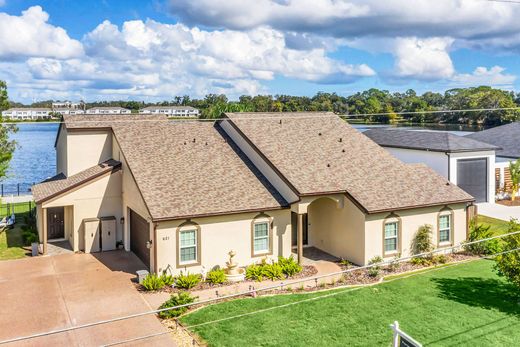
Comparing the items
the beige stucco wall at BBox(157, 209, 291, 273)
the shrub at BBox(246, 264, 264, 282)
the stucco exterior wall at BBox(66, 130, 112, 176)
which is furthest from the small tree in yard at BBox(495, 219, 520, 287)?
the stucco exterior wall at BBox(66, 130, 112, 176)

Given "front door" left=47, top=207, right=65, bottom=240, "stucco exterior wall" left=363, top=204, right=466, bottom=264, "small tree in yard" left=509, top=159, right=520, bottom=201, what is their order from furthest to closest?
"small tree in yard" left=509, top=159, right=520, bottom=201, "front door" left=47, top=207, right=65, bottom=240, "stucco exterior wall" left=363, top=204, right=466, bottom=264

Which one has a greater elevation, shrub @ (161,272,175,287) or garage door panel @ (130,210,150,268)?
garage door panel @ (130,210,150,268)

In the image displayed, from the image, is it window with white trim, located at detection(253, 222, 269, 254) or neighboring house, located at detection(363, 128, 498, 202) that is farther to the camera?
neighboring house, located at detection(363, 128, 498, 202)

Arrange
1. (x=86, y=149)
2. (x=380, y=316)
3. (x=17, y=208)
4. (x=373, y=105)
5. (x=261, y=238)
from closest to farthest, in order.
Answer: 1. (x=380, y=316)
2. (x=261, y=238)
3. (x=86, y=149)
4. (x=17, y=208)
5. (x=373, y=105)

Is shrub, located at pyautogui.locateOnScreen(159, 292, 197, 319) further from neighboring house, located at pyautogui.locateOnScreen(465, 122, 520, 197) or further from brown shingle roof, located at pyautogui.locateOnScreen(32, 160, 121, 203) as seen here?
neighboring house, located at pyautogui.locateOnScreen(465, 122, 520, 197)

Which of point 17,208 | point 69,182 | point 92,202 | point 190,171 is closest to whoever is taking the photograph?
point 190,171

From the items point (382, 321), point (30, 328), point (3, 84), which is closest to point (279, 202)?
point (382, 321)

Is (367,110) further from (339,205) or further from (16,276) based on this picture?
(16,276)

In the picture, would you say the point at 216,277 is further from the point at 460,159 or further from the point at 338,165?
the point at 460,159

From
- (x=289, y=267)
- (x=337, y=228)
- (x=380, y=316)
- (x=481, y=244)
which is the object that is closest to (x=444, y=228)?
(x=481, y=244)

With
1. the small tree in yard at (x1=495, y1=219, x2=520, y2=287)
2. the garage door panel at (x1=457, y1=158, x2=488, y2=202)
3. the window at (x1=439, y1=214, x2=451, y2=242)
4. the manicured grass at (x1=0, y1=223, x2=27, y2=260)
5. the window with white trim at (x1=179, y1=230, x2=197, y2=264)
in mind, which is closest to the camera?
the small tree in yard at (x1=495, y1=219, x2=520, y2=287)
